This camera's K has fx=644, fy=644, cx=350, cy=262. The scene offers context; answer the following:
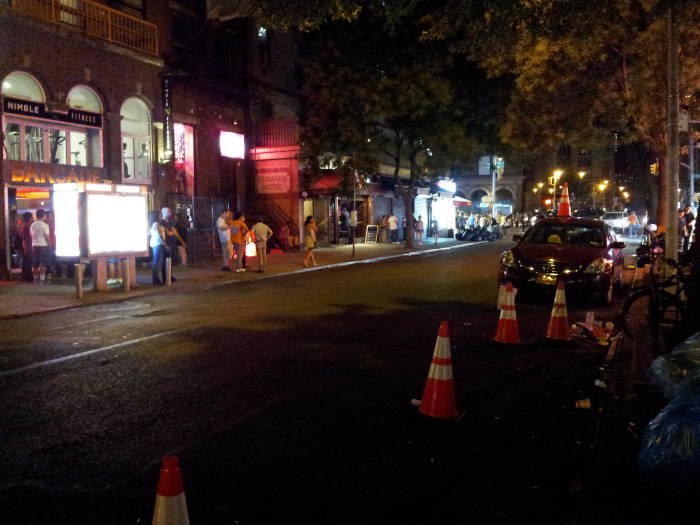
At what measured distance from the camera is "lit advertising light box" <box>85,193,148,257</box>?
14.6 m

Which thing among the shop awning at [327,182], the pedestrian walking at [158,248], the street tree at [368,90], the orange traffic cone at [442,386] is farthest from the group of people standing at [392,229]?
the orange traffic cone at [442,386]

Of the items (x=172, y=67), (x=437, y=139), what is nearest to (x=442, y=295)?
(x=172, y=67)

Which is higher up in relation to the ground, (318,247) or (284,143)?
(284,143)

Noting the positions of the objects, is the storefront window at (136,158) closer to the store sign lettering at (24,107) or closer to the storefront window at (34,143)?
the storefront window at (34,143)

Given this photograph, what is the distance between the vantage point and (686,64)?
16.0 meters

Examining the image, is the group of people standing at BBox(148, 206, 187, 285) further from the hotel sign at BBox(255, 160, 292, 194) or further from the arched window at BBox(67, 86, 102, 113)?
the hotel sign at BBox(255, 160, 292, 194)

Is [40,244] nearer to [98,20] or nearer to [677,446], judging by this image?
[98,20]

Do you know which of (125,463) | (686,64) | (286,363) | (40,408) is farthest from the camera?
(686,64)

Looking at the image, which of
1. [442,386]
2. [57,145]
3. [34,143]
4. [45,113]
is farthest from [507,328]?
[57,145]

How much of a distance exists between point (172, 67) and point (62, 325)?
563 inches

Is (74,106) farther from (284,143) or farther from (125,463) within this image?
(125,463)

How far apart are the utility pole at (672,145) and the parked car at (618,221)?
3225 cm

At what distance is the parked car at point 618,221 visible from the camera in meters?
43.9

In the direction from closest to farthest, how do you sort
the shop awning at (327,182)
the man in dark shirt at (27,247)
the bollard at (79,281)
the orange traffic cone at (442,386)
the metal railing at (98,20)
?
the orange traffic cone at (442,386) → the bollard at (79,281) → the man in dark shirt at (27,247) → the metal railing at (98,20) → the shop awning at (327,182)
